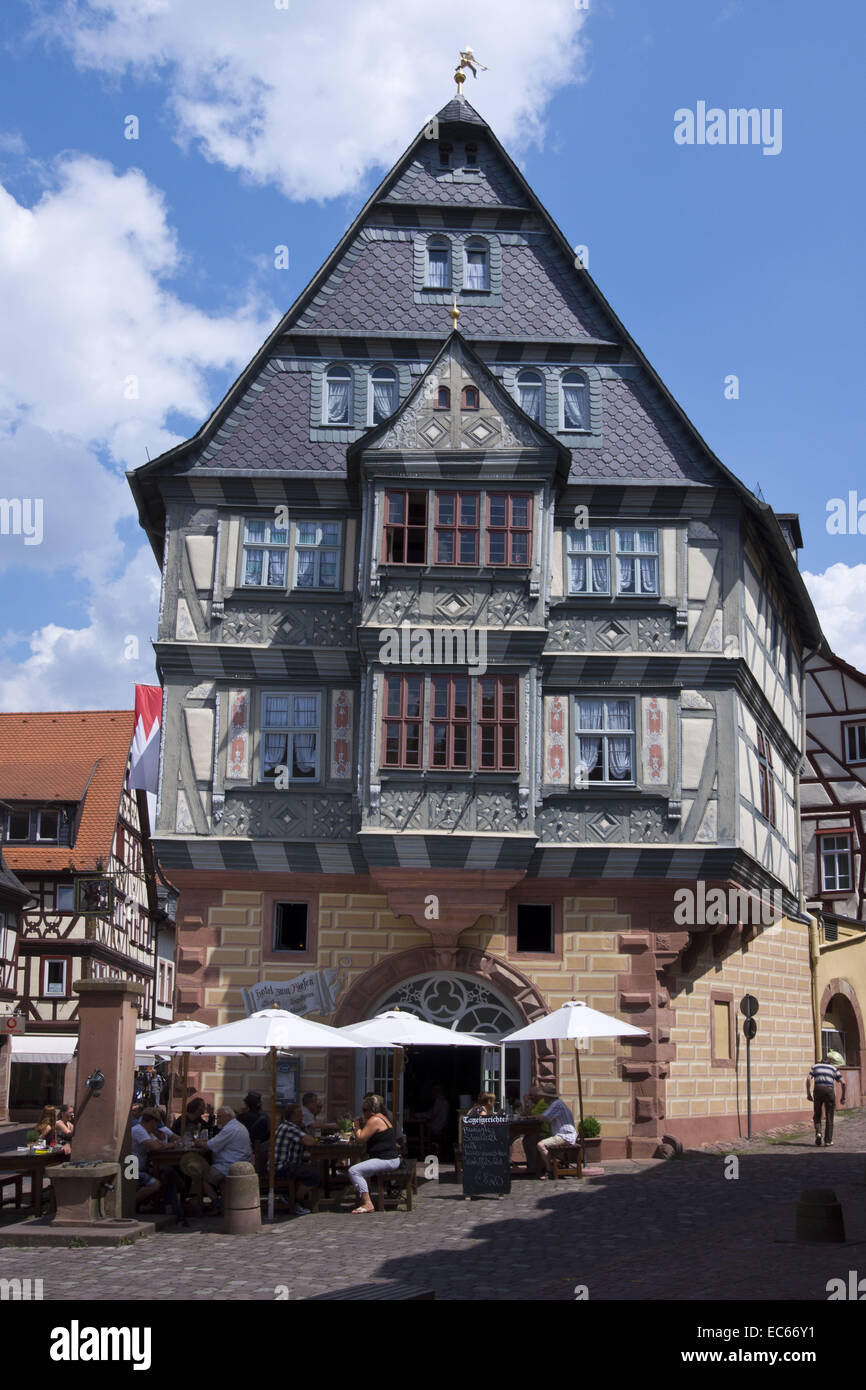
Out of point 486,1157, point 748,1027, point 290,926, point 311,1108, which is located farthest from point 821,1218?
point 290,926

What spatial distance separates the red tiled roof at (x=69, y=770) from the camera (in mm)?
50094

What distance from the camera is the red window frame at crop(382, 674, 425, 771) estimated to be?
81.2 feet

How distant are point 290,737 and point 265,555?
10.7ft

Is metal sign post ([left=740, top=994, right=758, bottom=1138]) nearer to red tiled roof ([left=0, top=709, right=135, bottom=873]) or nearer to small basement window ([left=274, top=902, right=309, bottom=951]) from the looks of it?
small basement window ([left=274, top=902, right=309, bottom=951])

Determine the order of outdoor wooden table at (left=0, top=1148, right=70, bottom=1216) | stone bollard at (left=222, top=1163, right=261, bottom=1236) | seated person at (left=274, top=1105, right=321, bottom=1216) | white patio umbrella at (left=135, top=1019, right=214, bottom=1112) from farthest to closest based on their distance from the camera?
1. white patio umbrella at (left=135, top=1019, right=214, bottom=1112)
2. seated person at (left=274, top=1105, right=321, bottom=1216)
3. outdoor wooden table at (left=0, top=1148, right=70, bottom=1216)
4. stone bollard at (left=222, top=1163, right=261, bottom=1236)

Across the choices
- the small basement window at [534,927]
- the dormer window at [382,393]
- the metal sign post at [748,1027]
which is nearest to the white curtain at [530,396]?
the dormer window at [382,393]

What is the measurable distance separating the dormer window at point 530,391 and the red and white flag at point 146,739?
8.85 meters

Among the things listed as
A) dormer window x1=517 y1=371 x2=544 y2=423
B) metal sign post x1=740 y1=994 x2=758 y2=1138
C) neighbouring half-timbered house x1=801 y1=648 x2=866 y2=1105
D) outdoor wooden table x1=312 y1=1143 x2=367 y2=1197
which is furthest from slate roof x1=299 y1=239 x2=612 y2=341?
neighbouring half-timbered house x1=801 y1=648 x2=866 y2=1105

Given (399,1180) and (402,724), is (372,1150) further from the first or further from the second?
(402,724)

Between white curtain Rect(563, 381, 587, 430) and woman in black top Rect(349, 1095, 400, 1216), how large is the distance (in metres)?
13.6

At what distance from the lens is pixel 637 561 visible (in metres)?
26.5

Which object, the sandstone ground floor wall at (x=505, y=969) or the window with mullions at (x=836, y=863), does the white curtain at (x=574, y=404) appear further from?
the window with mullions at (x=836, y=863)

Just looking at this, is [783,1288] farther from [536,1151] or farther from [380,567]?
[380,567]
